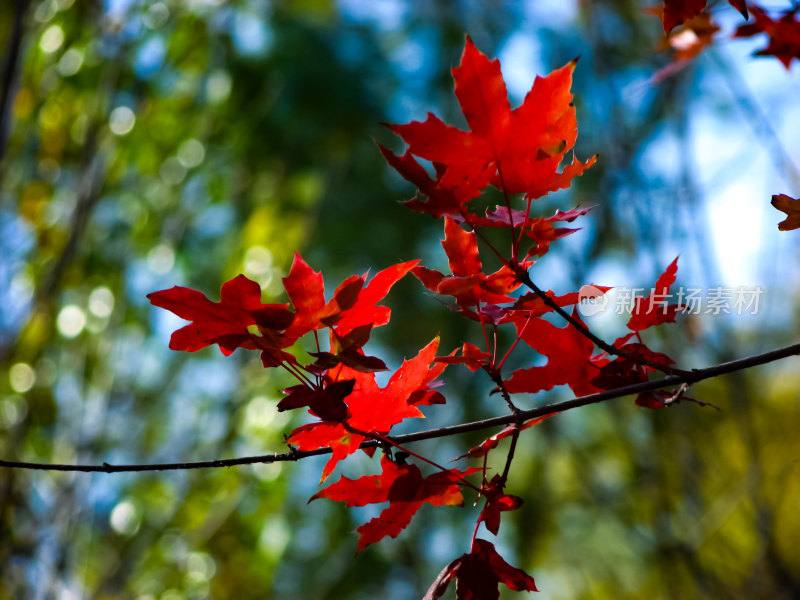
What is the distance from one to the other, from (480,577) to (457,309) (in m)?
0.19

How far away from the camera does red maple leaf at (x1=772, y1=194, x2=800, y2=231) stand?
1.35 feet

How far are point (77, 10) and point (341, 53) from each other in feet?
7.28

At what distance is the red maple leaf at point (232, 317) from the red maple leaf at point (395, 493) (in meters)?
0.11

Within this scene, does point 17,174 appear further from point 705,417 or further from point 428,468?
point 705,417

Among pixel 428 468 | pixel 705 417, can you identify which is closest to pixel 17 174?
pixel 428 468

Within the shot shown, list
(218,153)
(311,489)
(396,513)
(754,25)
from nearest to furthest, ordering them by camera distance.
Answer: (396,513) → (754,25) → (218,153) → (311,489)

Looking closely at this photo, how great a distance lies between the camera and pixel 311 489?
302 centimetres

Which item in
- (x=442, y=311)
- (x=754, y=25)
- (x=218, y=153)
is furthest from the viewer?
(x=442, y=311)

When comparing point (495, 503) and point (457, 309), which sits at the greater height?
point (457, 309)

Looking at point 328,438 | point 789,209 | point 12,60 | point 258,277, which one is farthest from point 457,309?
point 258,277

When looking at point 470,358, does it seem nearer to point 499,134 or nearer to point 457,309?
point 457,309

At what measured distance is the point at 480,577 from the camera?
0.42 meters

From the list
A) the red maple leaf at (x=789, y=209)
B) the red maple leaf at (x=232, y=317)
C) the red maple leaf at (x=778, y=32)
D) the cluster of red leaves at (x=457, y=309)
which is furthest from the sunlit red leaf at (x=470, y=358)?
the red maple leaf at (x=778, y=32)

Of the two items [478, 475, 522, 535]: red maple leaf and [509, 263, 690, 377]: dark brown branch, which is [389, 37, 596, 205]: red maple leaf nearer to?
[509, 263, 690, 377]: dark brown branch
